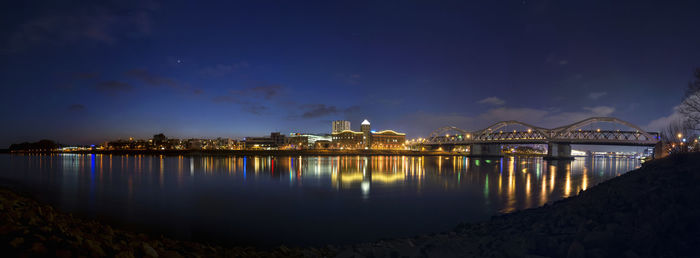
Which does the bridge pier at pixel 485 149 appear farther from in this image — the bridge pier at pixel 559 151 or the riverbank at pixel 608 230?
the riverbank at pixel 608 230

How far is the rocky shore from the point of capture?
578cm

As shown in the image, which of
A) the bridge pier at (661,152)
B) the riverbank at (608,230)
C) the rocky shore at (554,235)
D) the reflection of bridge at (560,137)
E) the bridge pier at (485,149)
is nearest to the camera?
the rocky shore at (554,235)

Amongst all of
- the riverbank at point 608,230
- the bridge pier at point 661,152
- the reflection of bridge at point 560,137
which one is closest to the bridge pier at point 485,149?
the reflection of bridge at point 560,137

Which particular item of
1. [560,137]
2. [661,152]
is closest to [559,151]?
[560,137]

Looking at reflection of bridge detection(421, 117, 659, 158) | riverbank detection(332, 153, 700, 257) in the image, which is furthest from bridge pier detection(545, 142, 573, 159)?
riverbank detection(332, 153, 700, 257)

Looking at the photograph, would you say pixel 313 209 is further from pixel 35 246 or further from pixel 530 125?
pixel 530 125

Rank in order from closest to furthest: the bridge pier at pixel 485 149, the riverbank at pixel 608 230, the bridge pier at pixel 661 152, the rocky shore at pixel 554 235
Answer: the rocky shore at pixel 554 235 < the riverbank at pixel 608 230 < the bridge pier at pixel 661 152 < the bridge pier at pixel 485 149

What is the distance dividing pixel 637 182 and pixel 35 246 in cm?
1588

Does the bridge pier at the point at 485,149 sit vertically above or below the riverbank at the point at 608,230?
below

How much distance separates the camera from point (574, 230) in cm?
809

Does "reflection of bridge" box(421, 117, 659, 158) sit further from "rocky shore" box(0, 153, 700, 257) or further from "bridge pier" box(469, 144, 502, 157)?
"rocky shore" box(0, 153, 700, 257)

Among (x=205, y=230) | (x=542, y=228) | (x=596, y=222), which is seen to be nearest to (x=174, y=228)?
(x=205, y=230)

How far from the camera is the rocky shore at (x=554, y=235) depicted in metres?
5.78

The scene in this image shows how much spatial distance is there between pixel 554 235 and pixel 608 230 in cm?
119
